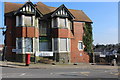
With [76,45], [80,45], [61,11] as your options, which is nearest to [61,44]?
[76,45]

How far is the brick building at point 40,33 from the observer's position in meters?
30.3

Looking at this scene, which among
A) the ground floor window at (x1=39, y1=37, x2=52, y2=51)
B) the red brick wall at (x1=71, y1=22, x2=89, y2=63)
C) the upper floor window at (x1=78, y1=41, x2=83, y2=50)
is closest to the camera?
the ground floor window at (x1=39, y1=37, x2=52, y2=51)

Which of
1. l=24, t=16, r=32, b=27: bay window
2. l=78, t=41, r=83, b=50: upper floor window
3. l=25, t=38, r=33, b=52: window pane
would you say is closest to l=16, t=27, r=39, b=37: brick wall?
l=24, t=16, r=32, b=27: bay window

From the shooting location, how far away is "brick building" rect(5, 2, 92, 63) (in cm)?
3033

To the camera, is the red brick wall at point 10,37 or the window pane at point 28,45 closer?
the window pane at point 28,45

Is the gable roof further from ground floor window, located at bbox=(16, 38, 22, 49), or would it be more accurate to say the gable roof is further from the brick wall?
Answer: ground floor window, located at bbox=(16, 38, 22, 49)

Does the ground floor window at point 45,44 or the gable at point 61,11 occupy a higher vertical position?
the gable at point 61,11

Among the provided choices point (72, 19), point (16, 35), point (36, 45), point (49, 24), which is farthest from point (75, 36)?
point (16, 35)

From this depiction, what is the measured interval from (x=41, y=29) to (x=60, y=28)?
10.3ft

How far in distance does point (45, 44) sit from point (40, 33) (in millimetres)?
1981

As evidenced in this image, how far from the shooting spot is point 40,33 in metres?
33.0

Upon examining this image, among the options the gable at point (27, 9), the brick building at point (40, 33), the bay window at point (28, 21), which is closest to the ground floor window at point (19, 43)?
the brick building at point (40, 33)

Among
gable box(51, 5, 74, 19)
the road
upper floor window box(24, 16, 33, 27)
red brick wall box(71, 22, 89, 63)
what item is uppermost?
Result: gable box(51, 5, 74, 19)

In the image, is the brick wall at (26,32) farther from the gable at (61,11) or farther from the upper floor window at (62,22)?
the upper floor window at (62,22)
